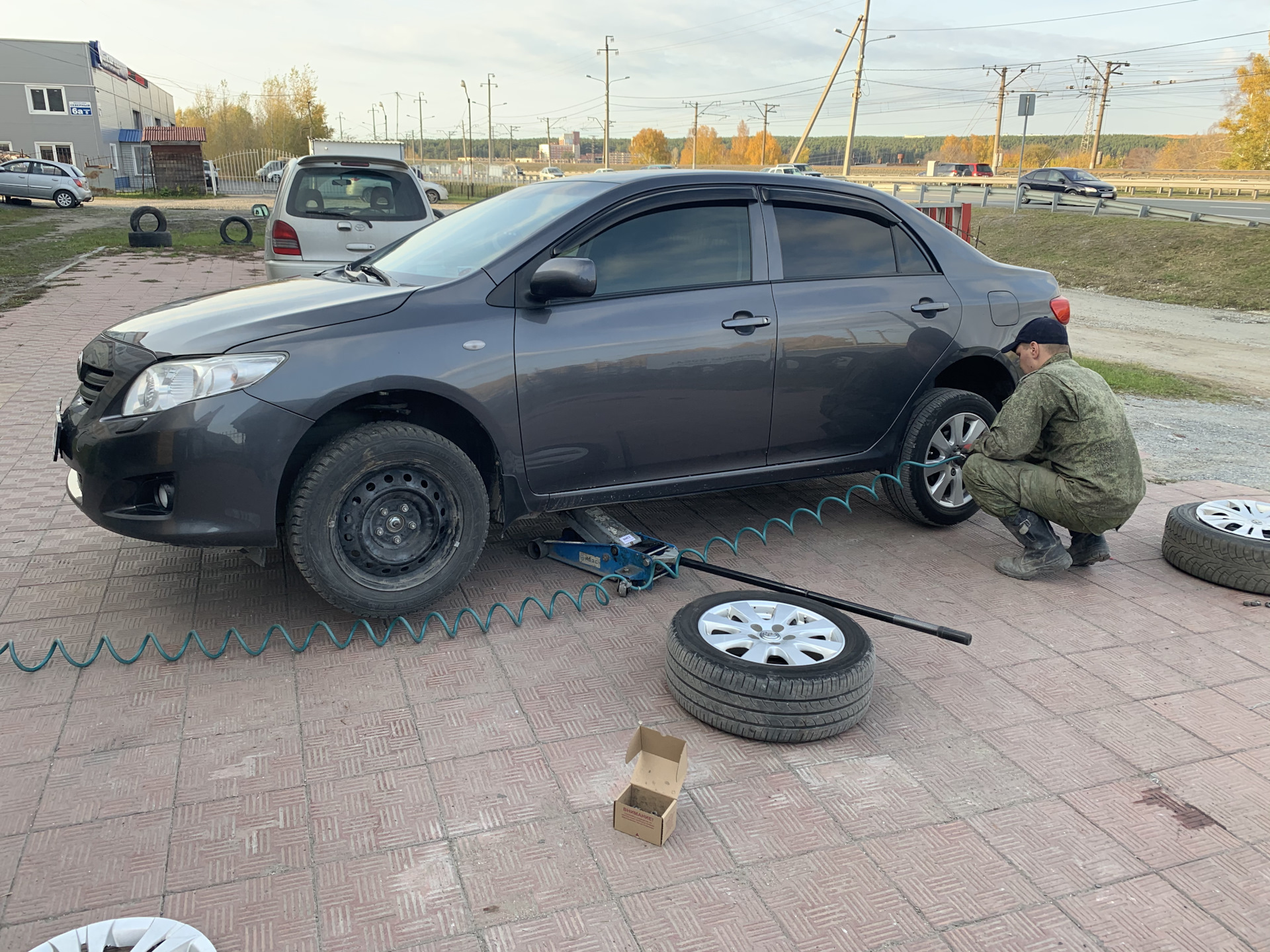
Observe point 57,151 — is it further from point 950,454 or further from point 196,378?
point 950,454

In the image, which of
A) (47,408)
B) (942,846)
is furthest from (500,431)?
(47,408)

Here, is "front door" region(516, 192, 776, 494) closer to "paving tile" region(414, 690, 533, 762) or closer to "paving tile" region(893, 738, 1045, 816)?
"paving tile" region(414, 690, 533, 762)

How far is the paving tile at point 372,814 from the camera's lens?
8.42ft

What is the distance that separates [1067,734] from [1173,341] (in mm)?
12545

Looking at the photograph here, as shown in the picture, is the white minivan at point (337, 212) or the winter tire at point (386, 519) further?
the white minivan at point (337, 212)

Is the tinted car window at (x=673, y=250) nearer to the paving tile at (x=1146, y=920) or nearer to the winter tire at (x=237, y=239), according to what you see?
the paving tile at (x=1146, y=920)

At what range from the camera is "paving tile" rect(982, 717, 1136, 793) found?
2965 millimetres

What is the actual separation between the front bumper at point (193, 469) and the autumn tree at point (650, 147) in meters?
116

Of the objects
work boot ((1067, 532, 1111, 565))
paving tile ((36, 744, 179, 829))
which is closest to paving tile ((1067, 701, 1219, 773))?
work boot ((1067, 532, 1111, 565))

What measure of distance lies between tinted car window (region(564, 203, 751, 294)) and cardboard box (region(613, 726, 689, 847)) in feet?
6.56

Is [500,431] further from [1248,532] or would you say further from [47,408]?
[47,408]

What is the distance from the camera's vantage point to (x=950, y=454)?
4.98 meters

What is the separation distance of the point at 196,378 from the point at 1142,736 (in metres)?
3.65

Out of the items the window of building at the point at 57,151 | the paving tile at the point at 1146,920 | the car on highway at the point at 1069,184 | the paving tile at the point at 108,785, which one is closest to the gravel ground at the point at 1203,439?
the paving tile at the point at 1146,920
